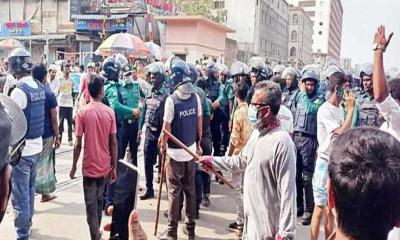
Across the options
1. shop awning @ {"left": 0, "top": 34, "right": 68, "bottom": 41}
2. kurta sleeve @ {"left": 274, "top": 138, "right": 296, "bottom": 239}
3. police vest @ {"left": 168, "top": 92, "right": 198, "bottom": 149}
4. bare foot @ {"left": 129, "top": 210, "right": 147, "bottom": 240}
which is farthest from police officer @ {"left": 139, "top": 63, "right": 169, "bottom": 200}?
shop awning @ {"left": 0, "top": 34, "right": 68, "bottom": 41}

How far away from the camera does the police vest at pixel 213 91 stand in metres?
7.79

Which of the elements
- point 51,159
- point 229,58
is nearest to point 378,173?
point 51,159

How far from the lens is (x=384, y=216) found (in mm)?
1257

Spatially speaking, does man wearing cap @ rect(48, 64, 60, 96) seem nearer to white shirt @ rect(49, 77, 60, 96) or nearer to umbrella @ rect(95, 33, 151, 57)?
white shirt @ rect(49, 77, 60, 96)

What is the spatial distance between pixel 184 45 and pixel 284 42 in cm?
4703

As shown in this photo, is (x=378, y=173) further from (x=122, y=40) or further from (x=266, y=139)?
(x=122, y=40)

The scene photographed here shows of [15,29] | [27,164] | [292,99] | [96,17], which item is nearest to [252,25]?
[96,17]

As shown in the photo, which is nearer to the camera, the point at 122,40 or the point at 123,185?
the point at 123,185

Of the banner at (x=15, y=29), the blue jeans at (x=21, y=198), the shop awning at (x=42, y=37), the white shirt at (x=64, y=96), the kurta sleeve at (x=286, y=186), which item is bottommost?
the blue jeans at (x=21, y=198)

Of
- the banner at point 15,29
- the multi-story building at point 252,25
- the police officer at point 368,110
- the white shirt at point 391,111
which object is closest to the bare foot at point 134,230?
the white shirt at point 391,111

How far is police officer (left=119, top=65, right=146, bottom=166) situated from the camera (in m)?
5.81

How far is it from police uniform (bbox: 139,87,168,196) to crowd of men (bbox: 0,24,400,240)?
0.05 ft

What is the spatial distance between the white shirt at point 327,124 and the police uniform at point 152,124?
7.80 feet

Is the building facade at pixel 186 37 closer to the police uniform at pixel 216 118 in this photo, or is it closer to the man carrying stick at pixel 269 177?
the police uniform at pixel 216 118
